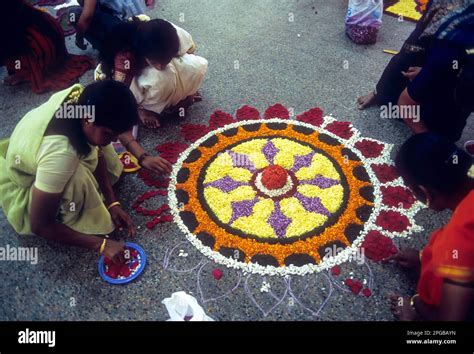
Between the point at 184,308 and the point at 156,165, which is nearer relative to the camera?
the point at 184,308

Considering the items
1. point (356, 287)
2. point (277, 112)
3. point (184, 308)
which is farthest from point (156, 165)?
point (356, 287)

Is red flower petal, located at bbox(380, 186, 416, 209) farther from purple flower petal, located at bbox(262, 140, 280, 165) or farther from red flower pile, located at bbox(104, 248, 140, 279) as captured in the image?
red flower pile, located at bbox(104, 248, 140, 279)

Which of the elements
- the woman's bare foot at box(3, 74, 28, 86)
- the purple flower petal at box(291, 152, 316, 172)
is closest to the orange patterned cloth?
the purple flower petal at box(291, 152, 316, 172)

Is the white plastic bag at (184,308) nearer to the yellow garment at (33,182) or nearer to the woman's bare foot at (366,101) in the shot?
the yellow garment at (33,182)

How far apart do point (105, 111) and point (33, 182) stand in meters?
0.56

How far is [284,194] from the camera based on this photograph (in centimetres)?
221

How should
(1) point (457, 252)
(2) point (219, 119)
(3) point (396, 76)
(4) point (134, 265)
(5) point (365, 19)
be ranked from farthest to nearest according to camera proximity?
(5) point (365, 19) → (2) point (219, 119) → (3) point (396, 76) → (4) point (134, 265) → (1) point (457, 252)

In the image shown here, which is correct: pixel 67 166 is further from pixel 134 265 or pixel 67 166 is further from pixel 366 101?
pixel 366 101

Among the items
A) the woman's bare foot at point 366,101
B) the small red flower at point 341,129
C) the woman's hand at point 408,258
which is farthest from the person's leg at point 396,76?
the woman's hand at point 408,258

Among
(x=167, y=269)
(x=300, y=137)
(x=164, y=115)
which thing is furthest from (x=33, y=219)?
(x=300, y=137)

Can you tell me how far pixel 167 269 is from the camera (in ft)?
6.34

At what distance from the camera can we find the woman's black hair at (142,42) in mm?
2307

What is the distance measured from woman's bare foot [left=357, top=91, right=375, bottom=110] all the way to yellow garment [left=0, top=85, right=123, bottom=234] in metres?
1.66

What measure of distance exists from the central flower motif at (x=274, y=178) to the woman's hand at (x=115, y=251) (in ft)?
2.54
